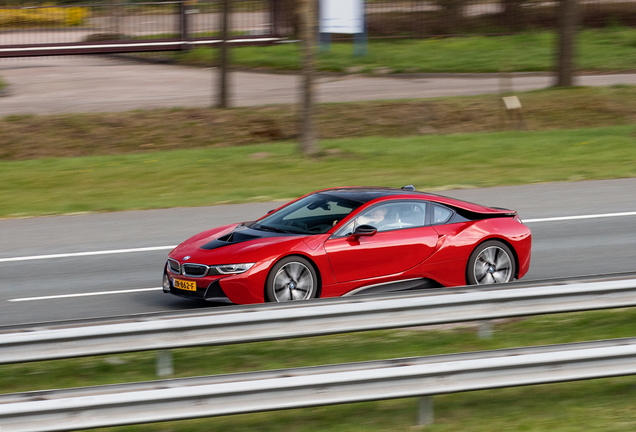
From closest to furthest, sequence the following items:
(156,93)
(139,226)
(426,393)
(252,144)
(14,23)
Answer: (426,393), (139,226), (252,144), (156,93), (14,23)

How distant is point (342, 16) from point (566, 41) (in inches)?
431

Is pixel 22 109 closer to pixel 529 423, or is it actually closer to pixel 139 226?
pixel 139 226

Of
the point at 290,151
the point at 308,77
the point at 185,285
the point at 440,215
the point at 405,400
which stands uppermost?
the point at 308,77

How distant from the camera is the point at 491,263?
32.5 feet

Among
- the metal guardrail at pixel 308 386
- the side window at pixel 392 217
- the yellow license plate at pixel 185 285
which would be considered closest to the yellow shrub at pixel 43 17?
the yellow license plate at pixel 185 285

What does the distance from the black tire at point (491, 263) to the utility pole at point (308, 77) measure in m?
11.1

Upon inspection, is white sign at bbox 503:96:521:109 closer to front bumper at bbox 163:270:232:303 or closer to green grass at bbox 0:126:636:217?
green grass at bbox 0:126:636:217

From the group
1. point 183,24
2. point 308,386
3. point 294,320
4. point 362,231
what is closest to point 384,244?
point 362,231

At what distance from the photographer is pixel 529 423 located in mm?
5594

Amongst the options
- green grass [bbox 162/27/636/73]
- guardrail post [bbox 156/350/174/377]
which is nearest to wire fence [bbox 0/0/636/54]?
green grass [bbox 162/27/636/73]

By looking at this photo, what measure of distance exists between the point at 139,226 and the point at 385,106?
13.0 meters

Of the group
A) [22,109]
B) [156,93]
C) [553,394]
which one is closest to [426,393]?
[553,394]

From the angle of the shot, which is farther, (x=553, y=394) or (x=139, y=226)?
(x=139, y=226)

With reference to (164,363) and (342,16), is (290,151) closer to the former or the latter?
(164,363)
